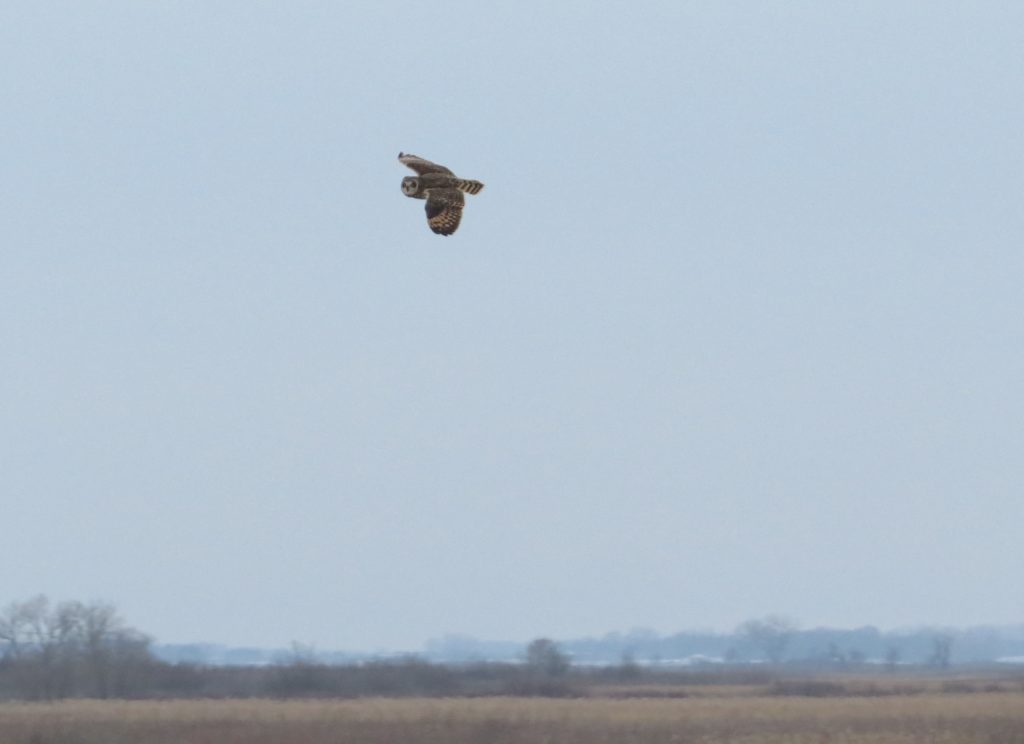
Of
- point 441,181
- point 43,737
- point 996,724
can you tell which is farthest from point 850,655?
point 441,181

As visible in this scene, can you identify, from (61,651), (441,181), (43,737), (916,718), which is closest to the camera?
(441,181)

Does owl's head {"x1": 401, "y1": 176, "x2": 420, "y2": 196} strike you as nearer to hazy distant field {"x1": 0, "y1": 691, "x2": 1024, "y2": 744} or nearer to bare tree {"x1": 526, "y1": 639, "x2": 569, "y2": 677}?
hazy distant field {"x1": 0, "y1": 691, "x2": 1024, "y2": 744}

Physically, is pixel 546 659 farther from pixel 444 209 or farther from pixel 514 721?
pixel 444 209

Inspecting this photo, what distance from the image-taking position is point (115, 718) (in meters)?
35.1

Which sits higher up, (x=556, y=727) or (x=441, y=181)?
(x=441, y=181)

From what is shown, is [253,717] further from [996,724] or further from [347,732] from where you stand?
[996,724]

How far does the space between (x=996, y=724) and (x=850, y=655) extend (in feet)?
152

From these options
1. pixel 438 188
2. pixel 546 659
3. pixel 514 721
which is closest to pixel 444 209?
pixel 438 188

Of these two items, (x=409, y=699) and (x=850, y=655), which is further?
(x=850, y=655)

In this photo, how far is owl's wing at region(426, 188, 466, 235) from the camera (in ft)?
54.1

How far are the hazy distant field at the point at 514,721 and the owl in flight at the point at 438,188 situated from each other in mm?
15675

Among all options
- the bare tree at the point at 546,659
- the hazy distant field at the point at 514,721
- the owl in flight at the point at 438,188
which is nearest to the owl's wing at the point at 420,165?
the owl in flight at the point at 438,188

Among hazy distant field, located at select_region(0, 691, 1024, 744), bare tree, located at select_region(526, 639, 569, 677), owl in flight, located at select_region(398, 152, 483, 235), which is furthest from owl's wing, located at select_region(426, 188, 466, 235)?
bare tree, located at select_region(526, 639, 569, 677)

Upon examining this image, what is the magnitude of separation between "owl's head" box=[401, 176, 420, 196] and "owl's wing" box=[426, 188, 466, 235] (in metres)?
0.12
